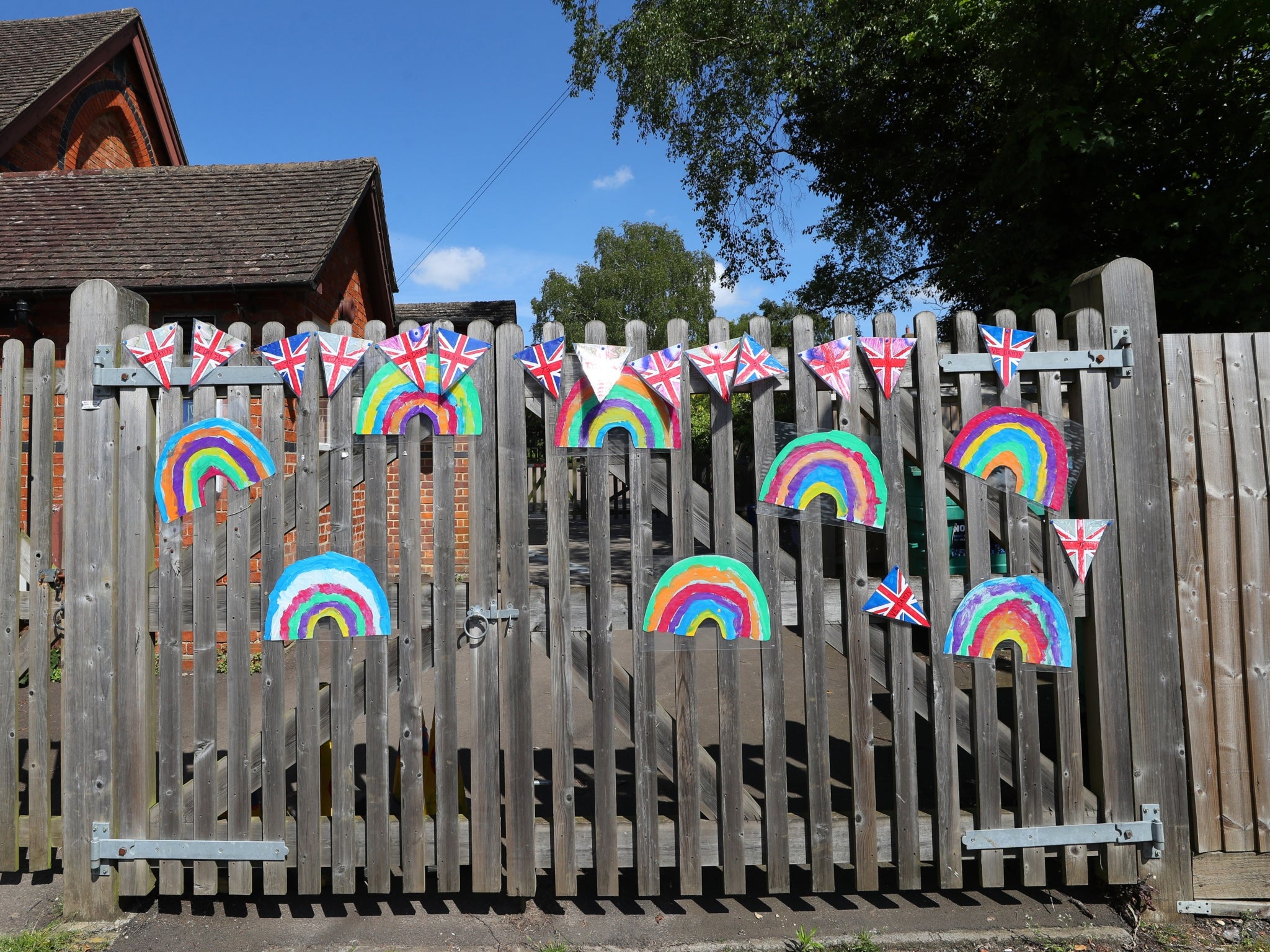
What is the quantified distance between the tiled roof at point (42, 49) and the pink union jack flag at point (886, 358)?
11705mm

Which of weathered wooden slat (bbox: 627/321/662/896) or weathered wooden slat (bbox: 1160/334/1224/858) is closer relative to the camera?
weathered wooden slat (bbox: 627/321/662/896)

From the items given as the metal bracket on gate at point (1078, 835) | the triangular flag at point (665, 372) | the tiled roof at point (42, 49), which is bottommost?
the metal bracket on gate at point (1078, 835)

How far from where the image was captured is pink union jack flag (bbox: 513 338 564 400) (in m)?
→ 2.70

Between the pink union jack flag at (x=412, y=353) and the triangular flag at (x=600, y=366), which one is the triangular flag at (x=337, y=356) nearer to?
the pink union jack flag at (x=412, y=353)

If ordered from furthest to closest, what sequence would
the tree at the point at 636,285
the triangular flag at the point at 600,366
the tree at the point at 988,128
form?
the tree at the point at 636,285, the tree at the point at 988,128, the triangular flag at the point at 600,366

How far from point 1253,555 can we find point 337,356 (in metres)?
3.46

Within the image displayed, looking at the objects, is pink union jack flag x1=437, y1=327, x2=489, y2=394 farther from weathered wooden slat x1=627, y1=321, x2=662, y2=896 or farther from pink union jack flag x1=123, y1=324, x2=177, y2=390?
pink union jack flag x1=123, y1=324, x2=177, y2=390

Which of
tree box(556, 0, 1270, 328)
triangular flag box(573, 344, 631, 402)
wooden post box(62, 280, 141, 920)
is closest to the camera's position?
triangular flag box(573, 344, 631, 402)

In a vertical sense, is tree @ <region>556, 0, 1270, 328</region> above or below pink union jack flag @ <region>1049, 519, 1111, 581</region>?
above

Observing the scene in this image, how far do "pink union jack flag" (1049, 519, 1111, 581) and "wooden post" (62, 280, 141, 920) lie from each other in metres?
3.49

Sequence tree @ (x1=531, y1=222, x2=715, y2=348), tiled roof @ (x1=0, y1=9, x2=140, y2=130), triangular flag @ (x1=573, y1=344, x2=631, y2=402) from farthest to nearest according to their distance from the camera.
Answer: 1. tree @ (x1=531, y1=222, x2=715, y2=348)
2. tiled roof @ (x1=0, y1=9, x2=140, y2=130)
3. triangular flag @ (x1=573, y1=344, x2=631, y2=402)

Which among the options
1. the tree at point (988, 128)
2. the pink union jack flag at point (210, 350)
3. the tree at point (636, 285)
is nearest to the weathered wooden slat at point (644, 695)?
the pink union jack flag at point (210, 350)

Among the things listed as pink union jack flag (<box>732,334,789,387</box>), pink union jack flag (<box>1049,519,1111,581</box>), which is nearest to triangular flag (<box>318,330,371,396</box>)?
pink union jack flag (<box>732,334,789,387</box>)

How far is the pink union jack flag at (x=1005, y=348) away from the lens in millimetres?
2736
